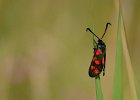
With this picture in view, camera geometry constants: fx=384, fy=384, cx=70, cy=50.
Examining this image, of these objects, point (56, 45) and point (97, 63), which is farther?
point (56, 45)

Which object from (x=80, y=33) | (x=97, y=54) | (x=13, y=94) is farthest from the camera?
(x=80, y=33)

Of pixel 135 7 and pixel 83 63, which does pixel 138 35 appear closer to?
pixel 135 7

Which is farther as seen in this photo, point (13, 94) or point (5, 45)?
point (5, 45)

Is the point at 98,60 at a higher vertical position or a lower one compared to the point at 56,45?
lower

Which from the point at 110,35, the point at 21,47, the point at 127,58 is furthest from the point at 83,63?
the point at 127,58

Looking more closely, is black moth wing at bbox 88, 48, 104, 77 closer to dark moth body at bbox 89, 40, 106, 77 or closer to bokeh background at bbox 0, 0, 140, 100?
dark moth body at bbox 89, 40, 106, 77

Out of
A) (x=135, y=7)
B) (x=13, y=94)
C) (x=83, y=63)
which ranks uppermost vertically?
(x=135, y=7)

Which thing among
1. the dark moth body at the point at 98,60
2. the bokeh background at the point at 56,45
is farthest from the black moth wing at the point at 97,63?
the bokeh background at the point at 56,45

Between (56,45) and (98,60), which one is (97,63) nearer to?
(98,60)

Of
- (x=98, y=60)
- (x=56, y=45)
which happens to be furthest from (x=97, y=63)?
(x=56, y=45)
